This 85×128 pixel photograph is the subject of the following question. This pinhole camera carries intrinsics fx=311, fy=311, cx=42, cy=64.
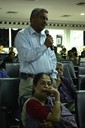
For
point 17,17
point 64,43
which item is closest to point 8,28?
point 17,17

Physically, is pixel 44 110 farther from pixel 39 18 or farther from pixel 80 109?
pixel 39 18

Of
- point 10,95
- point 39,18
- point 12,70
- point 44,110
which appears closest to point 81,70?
point 12,70

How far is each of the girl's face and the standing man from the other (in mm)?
344

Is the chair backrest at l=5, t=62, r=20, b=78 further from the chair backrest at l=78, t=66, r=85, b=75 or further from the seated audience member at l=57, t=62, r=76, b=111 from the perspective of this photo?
the seated audience member at l=57, t=62, r=76, b=111

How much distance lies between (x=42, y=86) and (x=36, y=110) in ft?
0.78

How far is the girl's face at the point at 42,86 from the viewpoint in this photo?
2.46 metres

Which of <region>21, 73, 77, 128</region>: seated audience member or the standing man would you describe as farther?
the standing man

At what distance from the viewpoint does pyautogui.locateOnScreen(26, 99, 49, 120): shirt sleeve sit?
233 cm

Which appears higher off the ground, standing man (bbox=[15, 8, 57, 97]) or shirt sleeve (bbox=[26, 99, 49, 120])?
standing man (bbox=[15, 8, 57, 97])

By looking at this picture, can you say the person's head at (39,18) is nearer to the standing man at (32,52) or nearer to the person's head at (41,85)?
the standing man at (32,52)

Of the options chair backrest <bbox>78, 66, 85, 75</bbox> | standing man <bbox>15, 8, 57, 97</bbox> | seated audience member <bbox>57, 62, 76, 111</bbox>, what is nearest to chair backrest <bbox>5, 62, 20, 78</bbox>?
chair backrest <bbox>78, 66, 85, 75</bbox>

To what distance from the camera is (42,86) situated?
249 centimetres

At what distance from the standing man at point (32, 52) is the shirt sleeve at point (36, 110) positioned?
471 millimetres

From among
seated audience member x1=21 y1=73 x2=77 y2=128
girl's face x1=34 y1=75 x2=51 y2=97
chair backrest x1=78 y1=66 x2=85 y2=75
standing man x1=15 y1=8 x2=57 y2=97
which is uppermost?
standing man x1=15 y1=8 x2=57 y2=97
